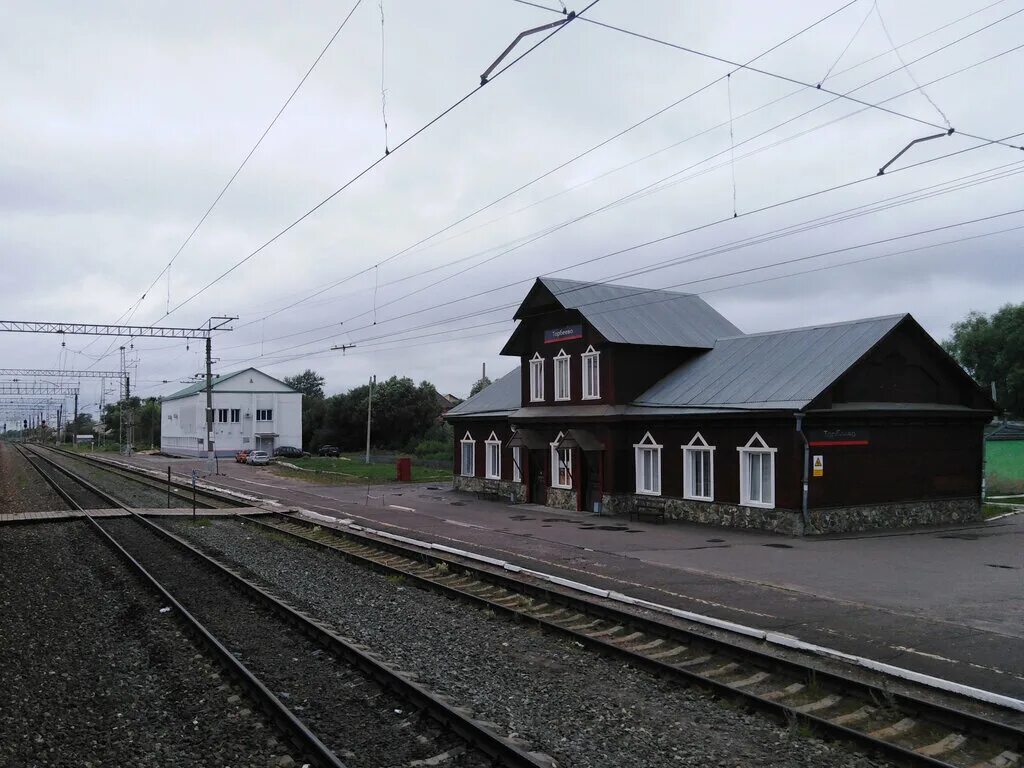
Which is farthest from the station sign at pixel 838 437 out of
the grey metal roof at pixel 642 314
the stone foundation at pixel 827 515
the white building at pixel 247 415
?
the white building at pixel 247 415

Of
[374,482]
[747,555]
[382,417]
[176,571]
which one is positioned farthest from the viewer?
[382,417]

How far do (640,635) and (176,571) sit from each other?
378 inches

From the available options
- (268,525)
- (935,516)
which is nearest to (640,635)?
(268,525)

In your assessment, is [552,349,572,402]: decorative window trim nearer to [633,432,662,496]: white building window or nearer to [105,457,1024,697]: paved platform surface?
[633,432,662,496]: white building window

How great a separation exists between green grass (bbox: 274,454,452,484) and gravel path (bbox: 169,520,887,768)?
26.2 metres

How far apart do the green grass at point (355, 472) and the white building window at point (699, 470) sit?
60.1ft

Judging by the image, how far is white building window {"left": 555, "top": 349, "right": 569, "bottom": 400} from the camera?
94.1 ft

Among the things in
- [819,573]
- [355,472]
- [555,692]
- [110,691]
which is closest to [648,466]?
[819,573]

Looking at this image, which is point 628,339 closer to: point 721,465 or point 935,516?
point 721,465

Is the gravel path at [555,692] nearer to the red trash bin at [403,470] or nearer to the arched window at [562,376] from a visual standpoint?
the arched window at [562,376]

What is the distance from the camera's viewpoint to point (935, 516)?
76.5ft

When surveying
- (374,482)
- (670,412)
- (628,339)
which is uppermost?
(628,339)

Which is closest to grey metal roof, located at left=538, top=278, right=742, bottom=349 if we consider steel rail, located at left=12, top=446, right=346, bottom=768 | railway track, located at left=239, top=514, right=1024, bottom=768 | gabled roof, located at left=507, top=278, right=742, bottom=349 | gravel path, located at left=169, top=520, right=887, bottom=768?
gabled roof, located at left=507, top=278, right=742, bottom=349

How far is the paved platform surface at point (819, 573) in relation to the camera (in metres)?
10.0
